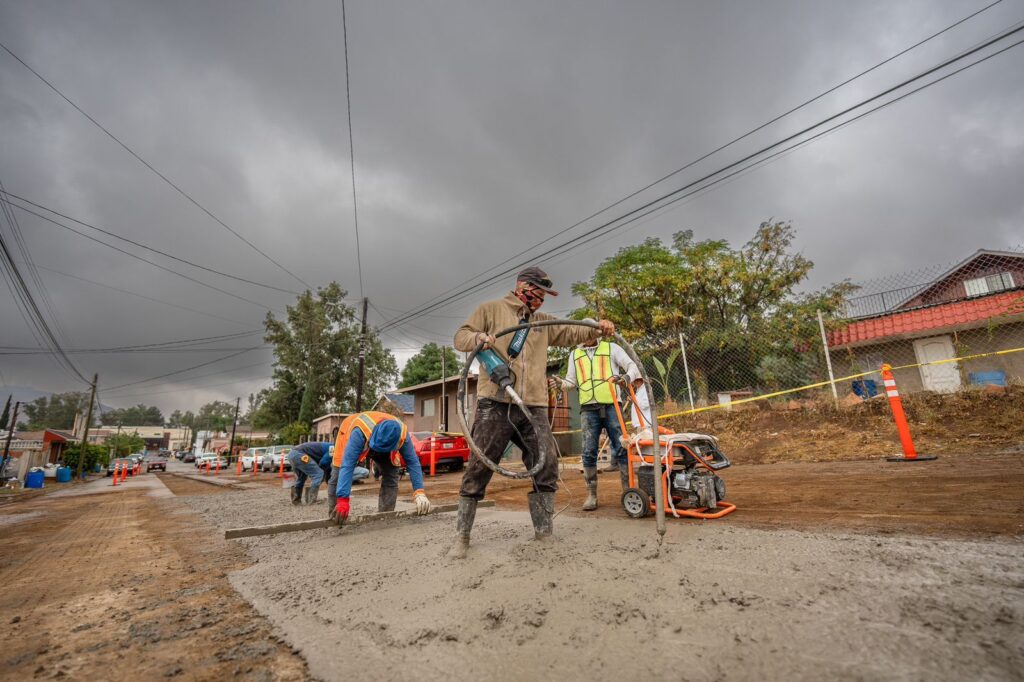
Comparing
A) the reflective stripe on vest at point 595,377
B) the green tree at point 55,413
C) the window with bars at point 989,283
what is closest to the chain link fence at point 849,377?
the window with bars at point 989,283

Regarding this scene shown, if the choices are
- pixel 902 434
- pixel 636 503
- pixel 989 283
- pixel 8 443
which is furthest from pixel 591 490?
pixel 8 443

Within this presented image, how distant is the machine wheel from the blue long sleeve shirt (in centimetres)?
186

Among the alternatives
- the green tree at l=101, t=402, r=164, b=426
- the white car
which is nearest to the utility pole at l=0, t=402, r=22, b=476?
the white car

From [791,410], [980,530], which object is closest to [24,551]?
[980,530]

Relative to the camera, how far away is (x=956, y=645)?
1.10 metres

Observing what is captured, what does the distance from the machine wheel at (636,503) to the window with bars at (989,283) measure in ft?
69.2

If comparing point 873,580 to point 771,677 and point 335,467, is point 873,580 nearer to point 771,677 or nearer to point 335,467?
point 771,677

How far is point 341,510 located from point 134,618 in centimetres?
165

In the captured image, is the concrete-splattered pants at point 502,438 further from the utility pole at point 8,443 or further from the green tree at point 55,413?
the green tree at point 55,413

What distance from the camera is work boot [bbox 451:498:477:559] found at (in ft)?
8.18

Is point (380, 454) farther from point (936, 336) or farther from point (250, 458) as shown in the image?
point (250, 458)

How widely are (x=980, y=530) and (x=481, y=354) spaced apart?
9.25ft

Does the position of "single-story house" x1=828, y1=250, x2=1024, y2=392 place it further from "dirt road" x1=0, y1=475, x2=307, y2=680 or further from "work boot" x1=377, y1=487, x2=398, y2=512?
"dirt road" x1=0, y1=475, x2=307, y2=680

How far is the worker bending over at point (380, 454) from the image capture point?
3.79m
